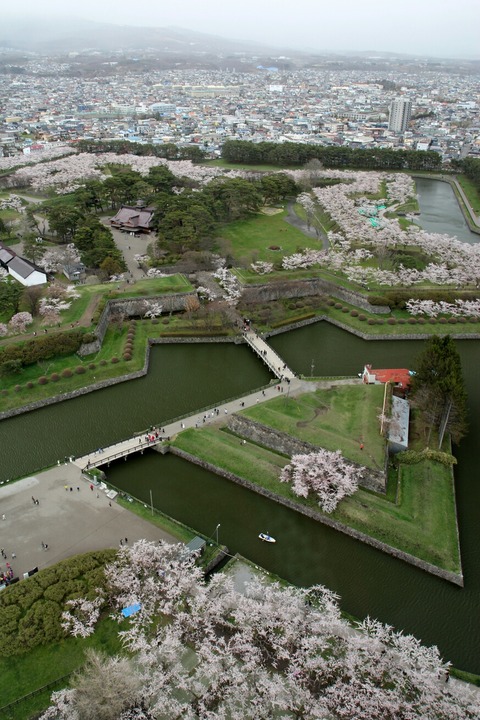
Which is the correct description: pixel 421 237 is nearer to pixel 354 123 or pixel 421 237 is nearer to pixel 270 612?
pixel 270 612

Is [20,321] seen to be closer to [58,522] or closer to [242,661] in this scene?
[58,522]

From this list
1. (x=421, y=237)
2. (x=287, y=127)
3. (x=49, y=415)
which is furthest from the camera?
(x=287, y=127)

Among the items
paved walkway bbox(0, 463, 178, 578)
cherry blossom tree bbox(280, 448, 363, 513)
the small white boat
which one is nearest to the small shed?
cherry blossom tree bbox(280, 448, 363, 513)

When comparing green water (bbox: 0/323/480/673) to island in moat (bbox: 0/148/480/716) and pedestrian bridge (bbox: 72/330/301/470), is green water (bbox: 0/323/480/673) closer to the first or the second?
pedestrian bridge (bbox: 72/330/301/470)

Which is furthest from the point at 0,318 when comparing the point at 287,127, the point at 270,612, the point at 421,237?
the point at 287,127

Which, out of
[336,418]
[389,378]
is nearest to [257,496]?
[336,418]

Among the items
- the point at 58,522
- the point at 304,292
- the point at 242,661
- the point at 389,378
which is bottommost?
the point at 242,661

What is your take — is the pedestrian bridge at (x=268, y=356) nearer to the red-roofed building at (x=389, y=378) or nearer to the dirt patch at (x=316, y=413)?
the dirt patch at (x=316, y=413)

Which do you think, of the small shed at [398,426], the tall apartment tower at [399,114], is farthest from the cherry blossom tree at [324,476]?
the tall apartment tower at [399,114]
